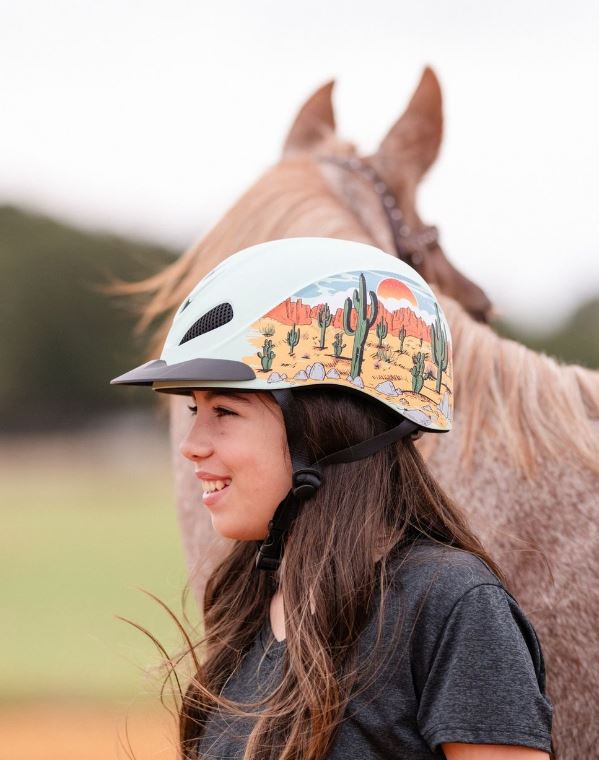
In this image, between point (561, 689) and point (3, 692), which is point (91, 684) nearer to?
point (3, 692)

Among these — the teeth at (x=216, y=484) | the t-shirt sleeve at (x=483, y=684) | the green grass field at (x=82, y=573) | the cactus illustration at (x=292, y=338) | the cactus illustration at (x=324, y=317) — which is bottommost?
the green grass field at (x=82, y=573)

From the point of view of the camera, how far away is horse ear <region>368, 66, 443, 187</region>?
155 inches

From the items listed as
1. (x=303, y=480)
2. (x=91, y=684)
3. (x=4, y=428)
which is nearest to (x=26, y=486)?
(x=4, y=428)

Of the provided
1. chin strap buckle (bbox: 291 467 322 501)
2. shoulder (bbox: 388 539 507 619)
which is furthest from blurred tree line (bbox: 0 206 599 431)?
shoulder (bbox: 388 539 507 619)

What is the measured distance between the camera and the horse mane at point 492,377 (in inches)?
106

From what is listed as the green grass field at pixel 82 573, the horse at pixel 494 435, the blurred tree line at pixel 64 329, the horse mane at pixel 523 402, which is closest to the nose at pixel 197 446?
the green grass field at pixel 82 573

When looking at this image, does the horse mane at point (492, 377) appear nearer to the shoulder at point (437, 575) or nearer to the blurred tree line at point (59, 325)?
the shoulder at point (437, 575)

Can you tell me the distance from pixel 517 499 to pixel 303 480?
0.96 meters

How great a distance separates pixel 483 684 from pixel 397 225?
2.49 m

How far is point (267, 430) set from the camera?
78.3 inches

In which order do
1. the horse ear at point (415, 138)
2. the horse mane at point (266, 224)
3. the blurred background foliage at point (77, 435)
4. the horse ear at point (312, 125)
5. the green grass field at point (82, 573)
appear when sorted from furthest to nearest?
1. the blurred background foliage at point (77, 435)
2. the green grass field at point (82, 573)
3. the horse ear at point (312, 125)
4. the horse ear at point (415, 138)
5. the horse mane at point (266, 224)

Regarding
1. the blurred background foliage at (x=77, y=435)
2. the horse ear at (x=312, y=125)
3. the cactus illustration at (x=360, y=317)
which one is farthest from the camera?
the blurred background foliage at (x=77, y=435)

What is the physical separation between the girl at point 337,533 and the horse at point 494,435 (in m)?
0.47

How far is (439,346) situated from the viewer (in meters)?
2.12
